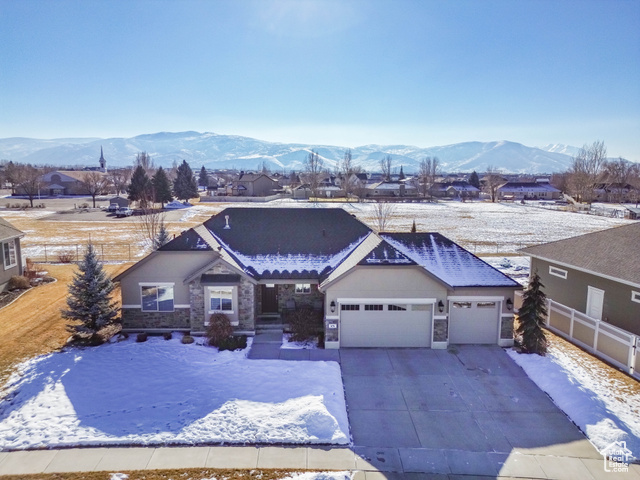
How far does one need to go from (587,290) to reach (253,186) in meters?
88.2

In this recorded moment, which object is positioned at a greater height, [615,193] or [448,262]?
[615,193]

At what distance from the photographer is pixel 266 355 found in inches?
607

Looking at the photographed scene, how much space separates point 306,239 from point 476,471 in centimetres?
1274

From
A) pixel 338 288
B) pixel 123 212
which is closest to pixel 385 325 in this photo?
pixel 338 288

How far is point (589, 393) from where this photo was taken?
12.8m

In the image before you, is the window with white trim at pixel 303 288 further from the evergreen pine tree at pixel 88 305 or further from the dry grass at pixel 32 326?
the dry grass at pixel 32 326

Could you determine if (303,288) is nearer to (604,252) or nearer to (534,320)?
(534,320)

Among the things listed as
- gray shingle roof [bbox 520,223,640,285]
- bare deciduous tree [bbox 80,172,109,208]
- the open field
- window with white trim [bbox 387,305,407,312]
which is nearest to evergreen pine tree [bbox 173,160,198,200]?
bare deciduous tree [bbox 80,172,109,208]

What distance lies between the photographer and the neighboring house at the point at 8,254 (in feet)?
72.7

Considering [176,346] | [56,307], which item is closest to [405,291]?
[176,346]

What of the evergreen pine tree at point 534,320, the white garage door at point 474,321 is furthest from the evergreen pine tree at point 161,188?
the evergreen pine tree at point 534,320

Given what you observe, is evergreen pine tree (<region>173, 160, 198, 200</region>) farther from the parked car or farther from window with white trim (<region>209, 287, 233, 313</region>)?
window with white trim (<region>209, 287, 233, 313</region>)

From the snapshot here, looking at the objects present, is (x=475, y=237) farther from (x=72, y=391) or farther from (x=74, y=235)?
(x=74, y=235)

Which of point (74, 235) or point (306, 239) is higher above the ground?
point (306, 239)
